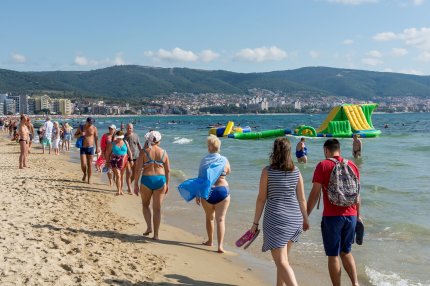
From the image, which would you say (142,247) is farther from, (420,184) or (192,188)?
(420,184)

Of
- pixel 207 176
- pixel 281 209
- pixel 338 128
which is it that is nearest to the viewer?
pixel 281 209

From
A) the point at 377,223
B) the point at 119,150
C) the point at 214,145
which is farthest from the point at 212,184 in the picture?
the point at 119,150

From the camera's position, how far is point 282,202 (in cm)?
388

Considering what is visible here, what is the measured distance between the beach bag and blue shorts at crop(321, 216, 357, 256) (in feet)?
0.49

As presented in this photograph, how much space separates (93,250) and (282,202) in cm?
250

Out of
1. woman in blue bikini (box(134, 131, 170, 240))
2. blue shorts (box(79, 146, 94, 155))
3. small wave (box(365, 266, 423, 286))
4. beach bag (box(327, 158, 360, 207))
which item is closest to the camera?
beach bag (box(327, 158, 360, 207))

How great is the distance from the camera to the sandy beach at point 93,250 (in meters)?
4.39

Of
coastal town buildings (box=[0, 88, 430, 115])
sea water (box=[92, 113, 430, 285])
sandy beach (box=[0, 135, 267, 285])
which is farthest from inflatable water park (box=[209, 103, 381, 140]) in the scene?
coastal town buildings (box=[0, 88, 430, 115])

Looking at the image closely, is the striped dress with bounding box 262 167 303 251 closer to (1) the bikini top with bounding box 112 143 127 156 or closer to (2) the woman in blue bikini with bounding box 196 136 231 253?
(2) the woman in blue bikini with bounding box 196 136 231 253

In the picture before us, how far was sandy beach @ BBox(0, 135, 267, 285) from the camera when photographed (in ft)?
14.4

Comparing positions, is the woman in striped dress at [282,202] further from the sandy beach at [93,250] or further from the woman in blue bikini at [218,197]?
the woman in blue bikini at [218,197]

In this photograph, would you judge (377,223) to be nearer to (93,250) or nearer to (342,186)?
(342,186)

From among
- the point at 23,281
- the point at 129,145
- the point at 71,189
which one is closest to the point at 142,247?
the point at 23,281

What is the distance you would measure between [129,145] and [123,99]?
191 meters
